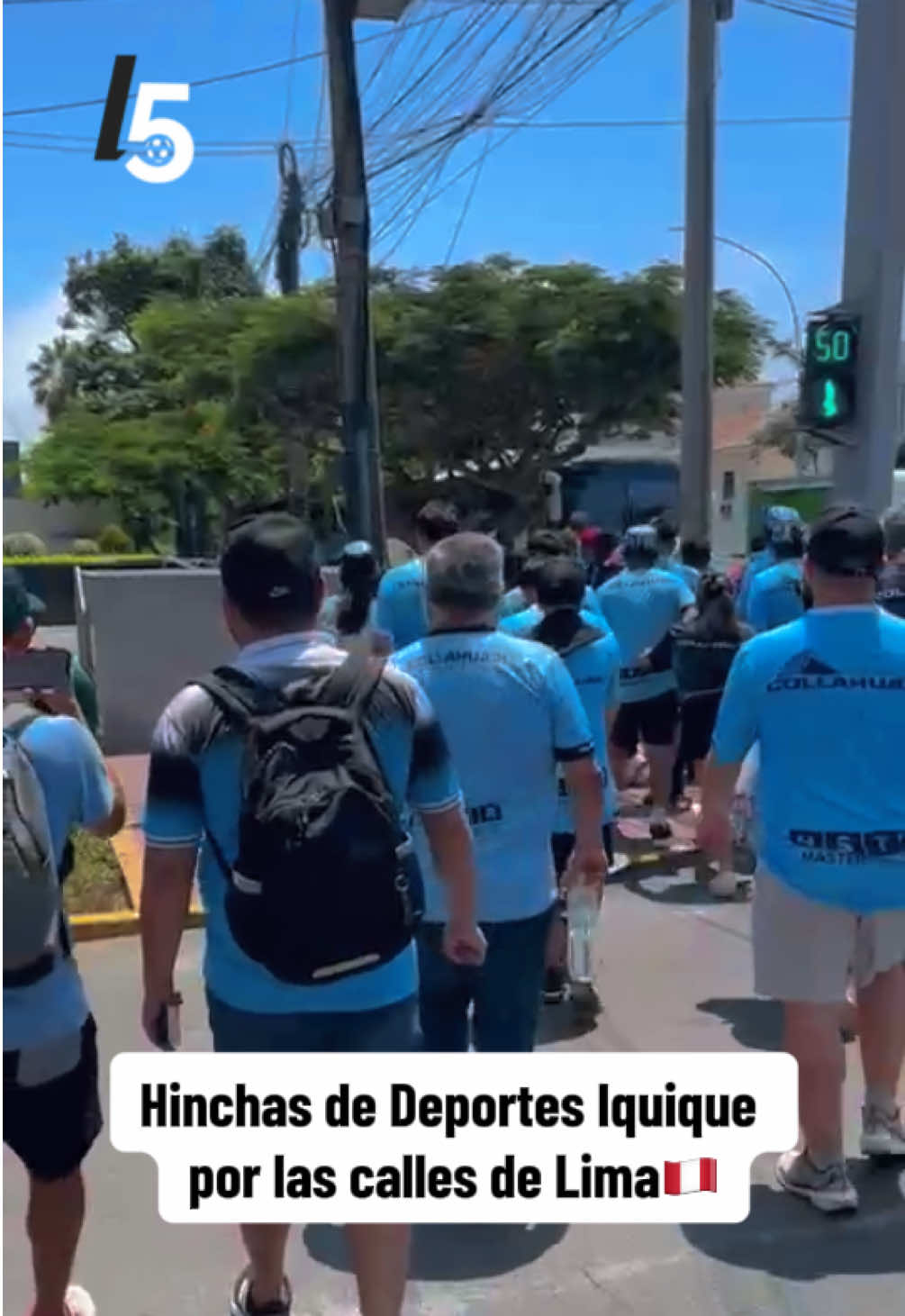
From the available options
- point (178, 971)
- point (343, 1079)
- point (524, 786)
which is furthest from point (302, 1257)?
point (178, 971)

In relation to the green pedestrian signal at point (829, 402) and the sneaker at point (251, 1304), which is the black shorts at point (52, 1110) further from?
the green pedestrian signal at point (829, 402)

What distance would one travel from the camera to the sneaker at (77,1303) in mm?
3539

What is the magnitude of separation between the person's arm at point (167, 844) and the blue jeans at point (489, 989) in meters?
1.01

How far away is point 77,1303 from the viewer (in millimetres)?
3580

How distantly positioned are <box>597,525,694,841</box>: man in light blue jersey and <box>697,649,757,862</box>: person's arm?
13.1ft

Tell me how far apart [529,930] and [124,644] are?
7791 millimetres

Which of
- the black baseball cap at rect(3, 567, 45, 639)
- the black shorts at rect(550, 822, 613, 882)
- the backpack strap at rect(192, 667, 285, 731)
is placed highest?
the black baseball cap at rect(3, 567, 45, 639)

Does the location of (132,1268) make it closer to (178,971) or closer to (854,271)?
(178,971)

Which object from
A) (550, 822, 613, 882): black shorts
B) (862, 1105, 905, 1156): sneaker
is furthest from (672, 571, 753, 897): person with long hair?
(862, 1105, 905, 1156): sneaker

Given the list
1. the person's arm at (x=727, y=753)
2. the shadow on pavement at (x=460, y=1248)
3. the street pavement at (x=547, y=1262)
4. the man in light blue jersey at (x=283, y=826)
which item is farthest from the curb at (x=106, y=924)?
the man in light blue jersey at (x=283, y=826)

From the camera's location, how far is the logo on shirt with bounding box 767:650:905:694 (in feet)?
13.2

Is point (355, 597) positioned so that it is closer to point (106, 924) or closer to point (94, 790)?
point (106, 924)

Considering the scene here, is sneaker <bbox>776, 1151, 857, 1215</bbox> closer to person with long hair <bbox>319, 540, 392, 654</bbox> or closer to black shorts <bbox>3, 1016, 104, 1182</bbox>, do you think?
black shorts <bbox>3, 1016, 104, 1182</bbox>

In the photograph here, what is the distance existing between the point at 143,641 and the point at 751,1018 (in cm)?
678
